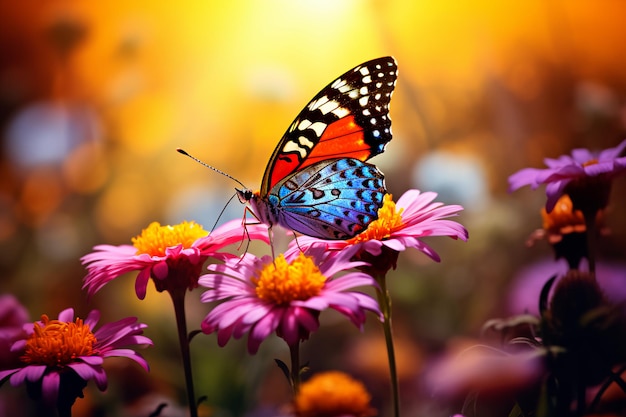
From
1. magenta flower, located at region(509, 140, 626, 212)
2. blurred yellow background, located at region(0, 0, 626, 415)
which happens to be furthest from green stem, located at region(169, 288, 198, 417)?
blurred yellow background, located at region(0, 0, 626, 415)

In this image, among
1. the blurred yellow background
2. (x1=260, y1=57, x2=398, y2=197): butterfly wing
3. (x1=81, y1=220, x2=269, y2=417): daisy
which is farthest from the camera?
the blurred yellow background

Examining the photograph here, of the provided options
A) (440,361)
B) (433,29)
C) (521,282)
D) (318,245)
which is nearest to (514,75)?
(433,29)

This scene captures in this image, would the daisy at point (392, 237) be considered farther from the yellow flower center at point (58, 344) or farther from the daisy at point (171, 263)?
the yellow flower center at point (58, 344)

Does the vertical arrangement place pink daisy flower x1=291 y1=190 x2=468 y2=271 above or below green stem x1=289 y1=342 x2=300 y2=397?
above

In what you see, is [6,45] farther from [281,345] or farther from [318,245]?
[318,245]

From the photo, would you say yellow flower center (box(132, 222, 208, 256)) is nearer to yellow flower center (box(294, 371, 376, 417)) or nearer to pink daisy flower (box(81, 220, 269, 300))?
pink daisy flower (box(81, 220, 269, 300))

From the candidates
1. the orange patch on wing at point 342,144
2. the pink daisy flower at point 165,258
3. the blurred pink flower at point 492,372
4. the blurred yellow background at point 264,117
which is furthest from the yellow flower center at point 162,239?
the blurred yellow background at point 264,117
